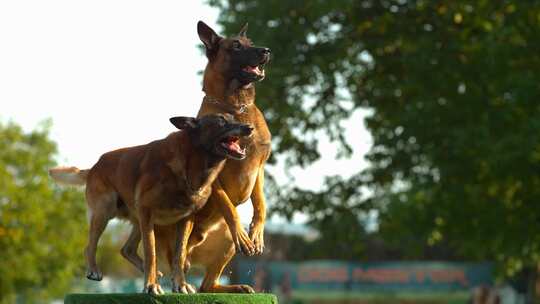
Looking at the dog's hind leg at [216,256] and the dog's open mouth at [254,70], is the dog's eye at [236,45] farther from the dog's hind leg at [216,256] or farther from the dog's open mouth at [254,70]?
the dog's hind leg at [216,256]

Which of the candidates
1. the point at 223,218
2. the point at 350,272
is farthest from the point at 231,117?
the point at 350,272

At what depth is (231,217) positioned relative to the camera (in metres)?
9.93

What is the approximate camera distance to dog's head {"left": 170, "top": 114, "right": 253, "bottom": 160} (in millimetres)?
9445

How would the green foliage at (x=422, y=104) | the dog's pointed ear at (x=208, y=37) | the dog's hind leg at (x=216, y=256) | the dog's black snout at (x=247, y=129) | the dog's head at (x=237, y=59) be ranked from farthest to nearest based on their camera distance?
1. the green foliage at (x=422, y=104)
2. the dog's hind leg at (x=216, y=256)
3. the dog's pointed ear at (x=208, y=37)
4. the dog's head at (x=237, y=59)
5. the dog's black snout at (x=247, y=129)

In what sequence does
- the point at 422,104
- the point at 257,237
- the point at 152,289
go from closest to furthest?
the point at 152,289, the point at 257,237, the point at 422,104

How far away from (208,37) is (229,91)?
526 mm


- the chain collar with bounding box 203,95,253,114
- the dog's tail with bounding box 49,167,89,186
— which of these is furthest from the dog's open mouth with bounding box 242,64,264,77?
the dog's tail with bounding box 49,167,89,186

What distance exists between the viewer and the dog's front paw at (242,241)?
9.97 meters

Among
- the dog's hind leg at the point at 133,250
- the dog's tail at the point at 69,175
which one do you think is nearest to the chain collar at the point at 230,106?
the dog's hind leg at the point at 133,250

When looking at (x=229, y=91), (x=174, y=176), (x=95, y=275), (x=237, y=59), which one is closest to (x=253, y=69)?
(x=237, y=59)

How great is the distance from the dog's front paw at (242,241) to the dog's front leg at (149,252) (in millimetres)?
699

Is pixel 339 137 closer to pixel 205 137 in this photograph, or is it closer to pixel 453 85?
pixel 453 85

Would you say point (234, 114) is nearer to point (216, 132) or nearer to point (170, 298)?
point (216, 132)

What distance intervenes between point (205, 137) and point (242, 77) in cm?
81
